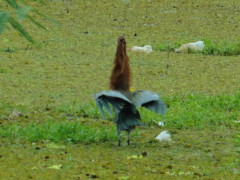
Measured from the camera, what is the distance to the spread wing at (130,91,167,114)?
592cm

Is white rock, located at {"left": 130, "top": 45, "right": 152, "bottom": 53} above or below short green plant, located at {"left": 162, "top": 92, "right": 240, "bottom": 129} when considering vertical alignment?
above

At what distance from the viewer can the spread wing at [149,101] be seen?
233 inches

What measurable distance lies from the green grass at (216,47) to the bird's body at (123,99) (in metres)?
6.00

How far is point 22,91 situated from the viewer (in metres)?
8.92

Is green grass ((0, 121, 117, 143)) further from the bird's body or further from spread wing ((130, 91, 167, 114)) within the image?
spread wing ((130, 91, 167, 114))

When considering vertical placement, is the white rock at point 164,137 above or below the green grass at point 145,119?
below

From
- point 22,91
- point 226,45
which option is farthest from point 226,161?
point 226,45

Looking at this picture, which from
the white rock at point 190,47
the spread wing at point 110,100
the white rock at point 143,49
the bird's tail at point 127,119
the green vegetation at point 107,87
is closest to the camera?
the green vegetation at point 107,87

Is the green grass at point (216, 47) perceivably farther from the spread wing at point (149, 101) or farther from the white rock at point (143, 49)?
the spread wing at point (149, 101)

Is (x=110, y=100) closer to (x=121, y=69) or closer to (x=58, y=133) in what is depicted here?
(x=121, y=69)

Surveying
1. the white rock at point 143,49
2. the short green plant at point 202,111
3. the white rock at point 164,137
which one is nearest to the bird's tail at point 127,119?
the white rock at point 164,137

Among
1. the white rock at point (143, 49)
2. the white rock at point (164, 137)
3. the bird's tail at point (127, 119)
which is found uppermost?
the white rock at point (143, 49)

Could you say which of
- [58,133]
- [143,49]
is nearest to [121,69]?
[58,133]

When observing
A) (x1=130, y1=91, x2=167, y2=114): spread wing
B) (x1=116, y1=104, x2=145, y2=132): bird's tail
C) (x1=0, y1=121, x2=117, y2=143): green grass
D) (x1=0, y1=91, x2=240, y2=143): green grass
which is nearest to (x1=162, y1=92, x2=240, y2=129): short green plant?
(x1=0, y1=91, x2=240, y2=143): green grass
